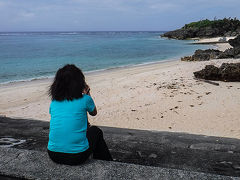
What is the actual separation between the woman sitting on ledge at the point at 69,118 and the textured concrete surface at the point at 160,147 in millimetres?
834

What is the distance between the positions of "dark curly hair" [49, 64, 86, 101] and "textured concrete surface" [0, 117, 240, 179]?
1.16m

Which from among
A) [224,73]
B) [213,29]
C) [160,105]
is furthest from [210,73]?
[213,29]

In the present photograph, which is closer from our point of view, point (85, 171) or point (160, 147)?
point (85, 171)

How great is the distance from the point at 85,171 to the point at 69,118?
1.81ft

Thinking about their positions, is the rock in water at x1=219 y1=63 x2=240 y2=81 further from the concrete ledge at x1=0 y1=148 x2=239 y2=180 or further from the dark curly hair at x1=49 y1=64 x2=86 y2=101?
the dark curly hair at x1=49 y1=64 x2=86 y2=101

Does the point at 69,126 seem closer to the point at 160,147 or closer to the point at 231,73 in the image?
the point at 160,147

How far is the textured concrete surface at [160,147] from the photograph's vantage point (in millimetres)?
3027

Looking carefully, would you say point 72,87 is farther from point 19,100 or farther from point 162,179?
point 19,100

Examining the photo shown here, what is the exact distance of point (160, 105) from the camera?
8.62 metres

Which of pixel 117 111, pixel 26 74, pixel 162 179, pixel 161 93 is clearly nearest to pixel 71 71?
pixel 162 179

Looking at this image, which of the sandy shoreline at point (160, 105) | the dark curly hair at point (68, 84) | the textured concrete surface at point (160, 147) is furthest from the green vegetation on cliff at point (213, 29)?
the dark curly hair at point (68, 84)

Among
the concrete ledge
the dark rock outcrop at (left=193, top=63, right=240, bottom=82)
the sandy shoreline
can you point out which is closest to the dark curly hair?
the concrete ledge

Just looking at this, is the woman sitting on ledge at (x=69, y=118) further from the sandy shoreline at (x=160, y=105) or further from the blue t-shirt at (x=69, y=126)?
the sandy shoreline at (x=160, y=105)

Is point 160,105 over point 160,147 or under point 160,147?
under
